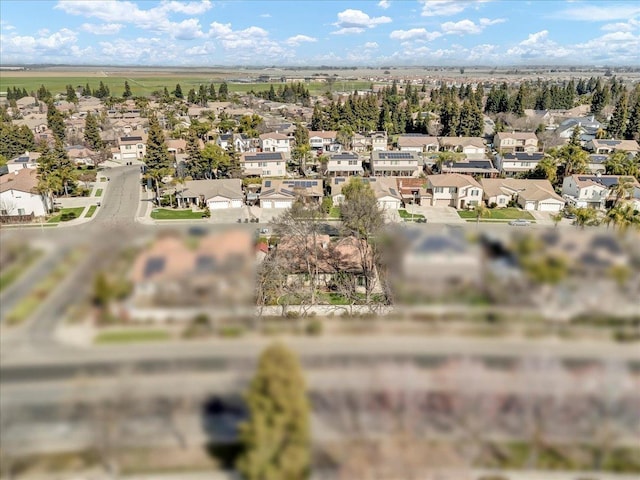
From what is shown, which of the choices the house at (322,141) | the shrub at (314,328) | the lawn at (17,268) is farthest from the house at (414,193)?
the lawn at (17,268)

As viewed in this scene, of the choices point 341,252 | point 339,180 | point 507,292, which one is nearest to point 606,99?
point 339,180

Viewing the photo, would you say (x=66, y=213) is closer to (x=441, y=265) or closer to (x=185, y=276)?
(x=185, y=276)

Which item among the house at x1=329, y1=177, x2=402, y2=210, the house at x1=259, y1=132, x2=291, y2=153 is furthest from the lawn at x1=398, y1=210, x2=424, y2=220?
the house at x1=259, y1=132, x2=291, y2=153

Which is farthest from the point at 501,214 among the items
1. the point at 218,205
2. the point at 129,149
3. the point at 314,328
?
the point at 129,149

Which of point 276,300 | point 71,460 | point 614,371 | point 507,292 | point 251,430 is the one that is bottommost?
point 276,300

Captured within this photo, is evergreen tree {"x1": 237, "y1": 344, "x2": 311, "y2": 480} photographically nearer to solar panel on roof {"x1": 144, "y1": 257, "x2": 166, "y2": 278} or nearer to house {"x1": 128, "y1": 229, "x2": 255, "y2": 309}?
house {"x1": 128, "y1": 229, "x2": 255, "y2": 309}

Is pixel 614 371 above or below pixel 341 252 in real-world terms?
above

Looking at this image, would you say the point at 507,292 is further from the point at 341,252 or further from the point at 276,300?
the point at 341,252
